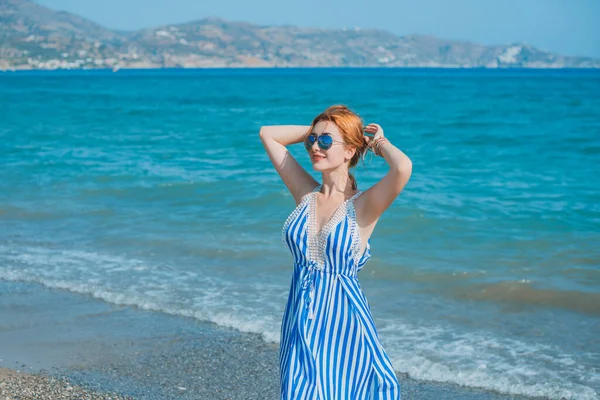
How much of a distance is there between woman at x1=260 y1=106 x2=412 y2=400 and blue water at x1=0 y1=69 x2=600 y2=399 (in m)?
3.08

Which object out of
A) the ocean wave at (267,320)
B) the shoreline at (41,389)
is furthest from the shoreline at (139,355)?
the ocean wave at (267,320)

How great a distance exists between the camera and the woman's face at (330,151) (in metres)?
Result: 3.27

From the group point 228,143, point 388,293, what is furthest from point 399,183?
point 228,143

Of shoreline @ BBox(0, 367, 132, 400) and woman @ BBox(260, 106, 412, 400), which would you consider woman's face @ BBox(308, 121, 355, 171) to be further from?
shoreline @ BBox(0, 367, 132, 400)

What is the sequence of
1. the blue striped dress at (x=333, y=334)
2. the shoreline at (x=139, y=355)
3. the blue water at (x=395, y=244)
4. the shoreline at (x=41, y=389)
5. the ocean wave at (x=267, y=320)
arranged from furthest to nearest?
the blue water at (x=395, y=244) → the ocean wave at (x=267, y=320) → the shoreline at (x=139, y=355) → the shoreline at (x=41, y=389) → the blue striped dress at (x=333, y=334)

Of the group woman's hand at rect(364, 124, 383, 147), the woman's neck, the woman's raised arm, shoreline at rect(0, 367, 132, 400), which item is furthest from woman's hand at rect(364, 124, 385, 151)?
shoreline at rect(0, 367, 132, 400)

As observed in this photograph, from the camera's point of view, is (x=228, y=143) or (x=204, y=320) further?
(x=228, y=143)

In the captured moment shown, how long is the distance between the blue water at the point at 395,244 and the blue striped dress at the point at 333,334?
3077 mm

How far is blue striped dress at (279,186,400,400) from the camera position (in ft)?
10.2

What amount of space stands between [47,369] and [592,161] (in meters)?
16.9

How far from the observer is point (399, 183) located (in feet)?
10.4

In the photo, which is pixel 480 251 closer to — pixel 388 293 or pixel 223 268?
pixel 388 293

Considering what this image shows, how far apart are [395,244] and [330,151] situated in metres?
7.51

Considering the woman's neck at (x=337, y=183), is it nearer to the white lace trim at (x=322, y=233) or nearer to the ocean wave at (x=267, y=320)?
the white lace trim at (x=322, y=233)
